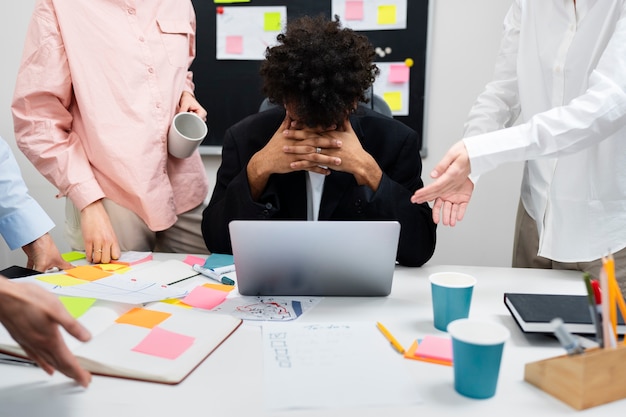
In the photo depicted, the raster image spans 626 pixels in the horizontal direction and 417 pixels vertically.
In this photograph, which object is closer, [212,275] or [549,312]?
[549,312]

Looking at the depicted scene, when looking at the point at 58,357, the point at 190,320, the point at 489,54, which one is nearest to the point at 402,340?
the point at 190,320

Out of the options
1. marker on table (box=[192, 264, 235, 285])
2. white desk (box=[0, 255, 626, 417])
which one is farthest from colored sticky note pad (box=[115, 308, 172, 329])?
marker on table (box=[192, 264, 235, 285])

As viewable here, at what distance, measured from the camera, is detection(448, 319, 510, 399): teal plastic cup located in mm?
704

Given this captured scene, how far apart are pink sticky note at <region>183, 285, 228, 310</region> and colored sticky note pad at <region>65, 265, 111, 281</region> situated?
0.78 ft

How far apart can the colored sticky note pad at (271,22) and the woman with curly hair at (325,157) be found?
1208 millimetres

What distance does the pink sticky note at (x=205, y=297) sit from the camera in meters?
1.10

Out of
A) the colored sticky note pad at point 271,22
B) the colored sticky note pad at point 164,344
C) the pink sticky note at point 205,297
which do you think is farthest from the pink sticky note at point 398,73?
the colored sticky note pad at point 164,344

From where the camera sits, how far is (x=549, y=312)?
0.93 meters

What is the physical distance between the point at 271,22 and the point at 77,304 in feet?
6.32

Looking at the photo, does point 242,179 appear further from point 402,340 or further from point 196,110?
point 402,340

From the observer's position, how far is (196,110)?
1.80 m

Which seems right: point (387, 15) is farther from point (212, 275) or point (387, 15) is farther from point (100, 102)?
point (212, 275)

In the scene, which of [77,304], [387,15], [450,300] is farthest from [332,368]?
[387,15]

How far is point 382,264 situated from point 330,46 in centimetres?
59
